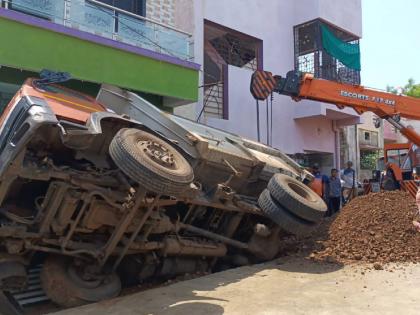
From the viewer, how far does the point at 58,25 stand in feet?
28.7

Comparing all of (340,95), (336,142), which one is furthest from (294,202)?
(336,142)

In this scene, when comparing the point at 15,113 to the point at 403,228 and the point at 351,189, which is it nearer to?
the point at 403,228

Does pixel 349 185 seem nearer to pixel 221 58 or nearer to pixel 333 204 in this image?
pixel 333 204

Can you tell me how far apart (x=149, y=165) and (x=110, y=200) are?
62 centimetres

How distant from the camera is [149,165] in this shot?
14.3 feet

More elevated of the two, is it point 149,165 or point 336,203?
point 149,165

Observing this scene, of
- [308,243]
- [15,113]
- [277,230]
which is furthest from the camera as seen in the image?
[308,243]

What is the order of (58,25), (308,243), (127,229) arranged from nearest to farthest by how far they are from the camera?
1. (127,229)
2. (308,243)
3. (58,25)

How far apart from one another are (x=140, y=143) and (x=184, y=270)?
1.91 m

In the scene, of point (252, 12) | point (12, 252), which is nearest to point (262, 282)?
point (12, 252)

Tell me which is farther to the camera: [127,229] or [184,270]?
[184,270]

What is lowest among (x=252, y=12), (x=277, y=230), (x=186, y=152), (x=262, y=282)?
(x=262, y=282)

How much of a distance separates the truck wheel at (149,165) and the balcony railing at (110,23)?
5189 mm

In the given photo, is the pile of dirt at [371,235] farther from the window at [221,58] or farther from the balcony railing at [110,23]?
the window at [221,58]
